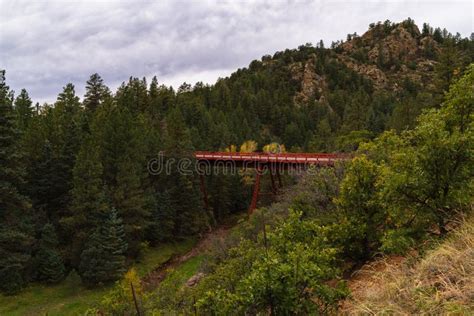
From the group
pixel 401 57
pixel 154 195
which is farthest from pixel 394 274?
pixel 401 57

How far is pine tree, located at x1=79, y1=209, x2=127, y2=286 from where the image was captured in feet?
121

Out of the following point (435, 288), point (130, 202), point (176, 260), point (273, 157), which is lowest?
point (176, 260)

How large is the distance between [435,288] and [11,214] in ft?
124

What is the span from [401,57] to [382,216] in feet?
645

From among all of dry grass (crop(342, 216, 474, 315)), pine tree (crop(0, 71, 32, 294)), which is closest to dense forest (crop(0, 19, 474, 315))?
pine tree (crop(0, 71, 32, 294))

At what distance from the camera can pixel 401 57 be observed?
191m

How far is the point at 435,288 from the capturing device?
726 centimetres

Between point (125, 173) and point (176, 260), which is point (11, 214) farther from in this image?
point (176, 260)

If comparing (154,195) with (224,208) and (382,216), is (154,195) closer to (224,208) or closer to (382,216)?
(224,208)

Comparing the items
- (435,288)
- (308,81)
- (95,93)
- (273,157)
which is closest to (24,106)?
(95,93)

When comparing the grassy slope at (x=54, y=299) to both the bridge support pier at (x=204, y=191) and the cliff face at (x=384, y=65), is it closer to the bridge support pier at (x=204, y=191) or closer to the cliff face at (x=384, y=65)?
the bridge support pier at (x=204, y=191)

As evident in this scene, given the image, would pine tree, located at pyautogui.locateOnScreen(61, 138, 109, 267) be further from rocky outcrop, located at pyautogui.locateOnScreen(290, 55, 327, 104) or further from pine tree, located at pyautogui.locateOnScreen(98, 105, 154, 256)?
rocky outcrop, located at pyautogui.locateOnScreen(290, 55, 327, 104)

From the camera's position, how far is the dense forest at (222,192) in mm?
11250

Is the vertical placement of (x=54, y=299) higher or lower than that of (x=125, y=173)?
lower
